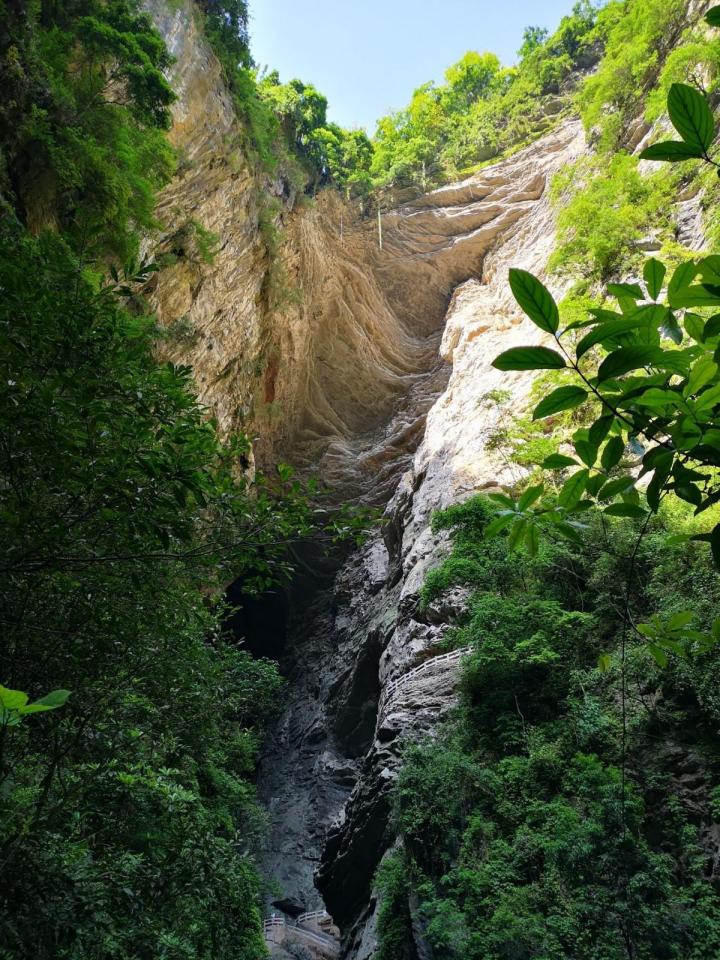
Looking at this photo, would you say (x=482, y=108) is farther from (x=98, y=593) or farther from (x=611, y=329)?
(x=611, y=329)

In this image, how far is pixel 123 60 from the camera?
26.0 feet

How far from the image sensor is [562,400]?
2.85 feet

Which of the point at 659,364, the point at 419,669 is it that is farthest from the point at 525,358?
the point at 419,669

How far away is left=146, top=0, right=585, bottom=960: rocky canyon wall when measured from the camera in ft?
31.7

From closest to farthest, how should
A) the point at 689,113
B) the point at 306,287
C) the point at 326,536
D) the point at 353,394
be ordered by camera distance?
the point at 689,113 → the point at 326,536 → the point at 306,287 → the point at 353,394

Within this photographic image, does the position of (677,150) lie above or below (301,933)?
above

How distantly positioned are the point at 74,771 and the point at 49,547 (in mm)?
1860

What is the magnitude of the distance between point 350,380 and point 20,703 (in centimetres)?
1994

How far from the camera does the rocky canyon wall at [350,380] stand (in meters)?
9.66

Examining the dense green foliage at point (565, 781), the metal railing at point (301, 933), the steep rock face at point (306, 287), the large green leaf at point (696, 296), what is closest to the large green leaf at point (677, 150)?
the large green leaf at point (696, 296)

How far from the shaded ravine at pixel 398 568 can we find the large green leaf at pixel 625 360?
7.33 metres

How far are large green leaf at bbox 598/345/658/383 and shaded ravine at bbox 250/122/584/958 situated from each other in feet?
24.0

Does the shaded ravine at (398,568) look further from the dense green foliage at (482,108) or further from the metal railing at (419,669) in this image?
the dense green foliage at (482,108)

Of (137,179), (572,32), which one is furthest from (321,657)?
(572,32)
